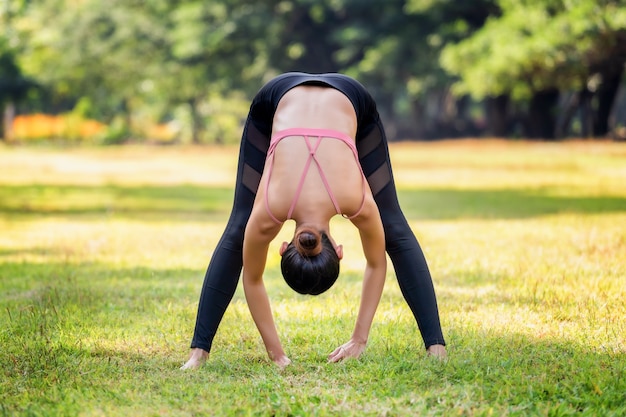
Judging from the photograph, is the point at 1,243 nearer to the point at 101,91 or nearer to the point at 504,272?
the point at 504,272

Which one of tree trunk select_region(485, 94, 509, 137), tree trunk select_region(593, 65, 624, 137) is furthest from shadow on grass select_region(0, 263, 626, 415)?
tree trunk select_region(485, 94, 509, 137)

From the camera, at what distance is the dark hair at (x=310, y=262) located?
173 inches

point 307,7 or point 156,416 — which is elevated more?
point 307,7

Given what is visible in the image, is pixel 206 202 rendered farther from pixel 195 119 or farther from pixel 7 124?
pixel 7 124

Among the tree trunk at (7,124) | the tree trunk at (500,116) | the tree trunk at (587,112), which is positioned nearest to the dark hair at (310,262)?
the tree trunk at (587,112)

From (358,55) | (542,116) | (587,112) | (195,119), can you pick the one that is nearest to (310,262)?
(542,116)

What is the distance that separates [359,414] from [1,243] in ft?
28.9

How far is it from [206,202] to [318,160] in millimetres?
14011

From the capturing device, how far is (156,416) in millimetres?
4133

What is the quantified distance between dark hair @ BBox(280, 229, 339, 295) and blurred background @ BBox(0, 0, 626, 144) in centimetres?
2608

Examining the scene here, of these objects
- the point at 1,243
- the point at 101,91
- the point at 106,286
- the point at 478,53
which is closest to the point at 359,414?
the point at 106,286

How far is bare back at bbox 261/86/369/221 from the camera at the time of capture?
4578 millimetres

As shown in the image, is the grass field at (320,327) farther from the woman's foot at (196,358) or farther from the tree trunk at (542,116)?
the tree trunk at (542,116)

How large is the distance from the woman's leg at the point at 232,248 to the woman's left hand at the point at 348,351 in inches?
25.2
